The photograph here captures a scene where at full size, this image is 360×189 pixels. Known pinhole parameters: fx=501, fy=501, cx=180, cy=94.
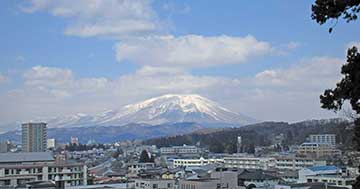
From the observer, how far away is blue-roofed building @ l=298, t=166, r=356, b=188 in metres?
21.0

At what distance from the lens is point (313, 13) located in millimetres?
4996

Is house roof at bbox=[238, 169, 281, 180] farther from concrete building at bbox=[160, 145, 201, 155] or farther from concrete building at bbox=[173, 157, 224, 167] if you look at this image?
concrete building at bbox=[160, 145, 201, 155]

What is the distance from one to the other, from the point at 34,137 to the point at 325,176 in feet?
137

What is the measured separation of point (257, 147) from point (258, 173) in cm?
3908

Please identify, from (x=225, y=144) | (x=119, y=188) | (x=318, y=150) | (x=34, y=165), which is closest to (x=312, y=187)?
(x=119, y=188)

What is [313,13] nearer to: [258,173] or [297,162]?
[258,173]

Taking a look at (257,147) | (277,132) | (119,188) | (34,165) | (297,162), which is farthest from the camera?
(277,132)

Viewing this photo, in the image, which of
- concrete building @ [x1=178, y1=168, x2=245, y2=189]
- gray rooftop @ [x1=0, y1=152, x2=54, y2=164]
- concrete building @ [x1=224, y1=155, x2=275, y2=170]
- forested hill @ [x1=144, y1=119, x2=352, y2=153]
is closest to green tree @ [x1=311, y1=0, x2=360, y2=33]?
concrete building @ [x1=178, y1=168, x2=245, y2=189]

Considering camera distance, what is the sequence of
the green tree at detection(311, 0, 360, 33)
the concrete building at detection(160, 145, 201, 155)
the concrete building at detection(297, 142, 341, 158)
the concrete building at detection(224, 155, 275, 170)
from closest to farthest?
the green tree at detection(311, 0, 360, 33) → the concrete building at detection(224, 155, 275, 170) → the concrete building at detection(297, 142, 341, 158) → the concrete building at detection(160, 145, 201, 155)

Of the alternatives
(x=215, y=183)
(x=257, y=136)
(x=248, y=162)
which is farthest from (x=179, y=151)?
(x=215, y=183)

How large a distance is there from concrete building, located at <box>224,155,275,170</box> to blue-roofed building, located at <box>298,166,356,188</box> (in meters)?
15.4

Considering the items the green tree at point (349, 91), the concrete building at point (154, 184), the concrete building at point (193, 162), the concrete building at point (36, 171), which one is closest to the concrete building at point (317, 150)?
the concrete building at point (193, 162)

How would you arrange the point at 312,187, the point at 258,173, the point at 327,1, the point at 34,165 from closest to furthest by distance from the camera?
the point at 327,1, the point at 312,187, the point at 34,165, the point at 258,173

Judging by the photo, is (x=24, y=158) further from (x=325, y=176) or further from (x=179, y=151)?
(x=179, y=151)
